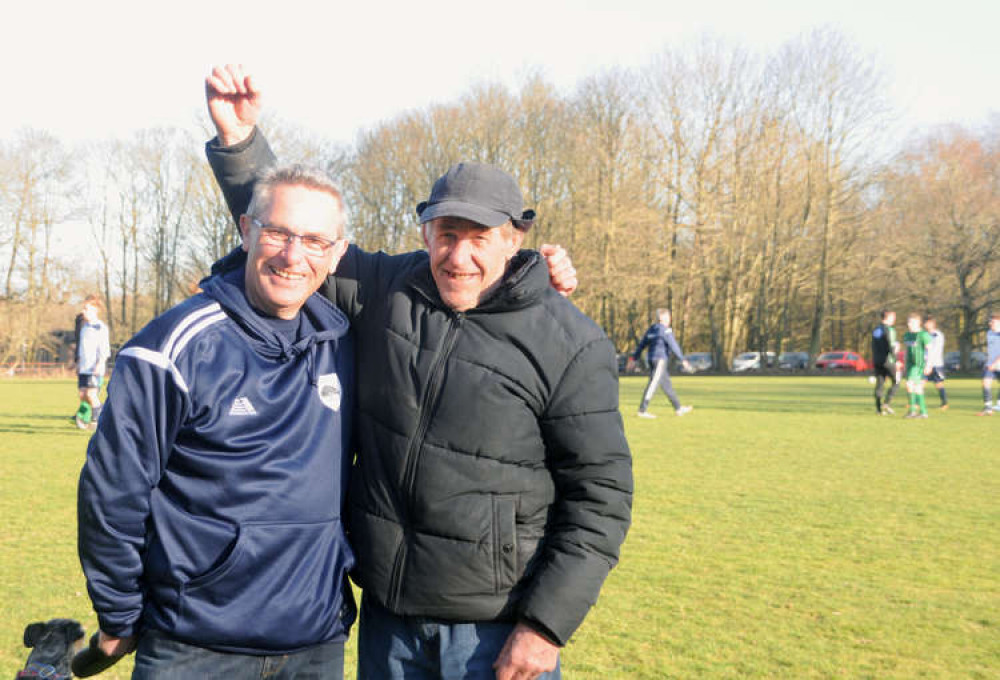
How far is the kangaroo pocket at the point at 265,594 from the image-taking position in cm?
236

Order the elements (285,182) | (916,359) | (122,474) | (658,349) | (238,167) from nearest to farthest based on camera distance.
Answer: (122,474), (285,182), (238,167), (658,349), (916,359)

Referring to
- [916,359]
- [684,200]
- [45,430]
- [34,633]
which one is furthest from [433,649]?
[684,200]

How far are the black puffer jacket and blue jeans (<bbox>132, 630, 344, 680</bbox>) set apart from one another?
11.7 inches

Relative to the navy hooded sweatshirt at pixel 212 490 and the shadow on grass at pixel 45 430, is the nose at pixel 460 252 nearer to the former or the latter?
the navy hooded sweatshirt at pixel 212 490

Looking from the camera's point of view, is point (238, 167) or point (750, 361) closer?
point (238, 167)

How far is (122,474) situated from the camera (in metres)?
2.28

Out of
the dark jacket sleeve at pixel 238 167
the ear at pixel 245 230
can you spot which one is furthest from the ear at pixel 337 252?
the dark jacket sleeve at pixel 238 167

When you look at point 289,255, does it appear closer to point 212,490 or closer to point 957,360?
point 212,490

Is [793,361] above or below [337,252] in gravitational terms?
below

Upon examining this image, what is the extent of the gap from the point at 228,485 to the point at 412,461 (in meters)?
0.49

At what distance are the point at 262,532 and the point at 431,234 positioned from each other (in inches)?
37.3

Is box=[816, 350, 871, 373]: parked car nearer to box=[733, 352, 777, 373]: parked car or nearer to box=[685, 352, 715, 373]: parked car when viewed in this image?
box=[733, 352, 777, 373]: parked car

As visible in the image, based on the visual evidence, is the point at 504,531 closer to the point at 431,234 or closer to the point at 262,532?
the point at 262,532

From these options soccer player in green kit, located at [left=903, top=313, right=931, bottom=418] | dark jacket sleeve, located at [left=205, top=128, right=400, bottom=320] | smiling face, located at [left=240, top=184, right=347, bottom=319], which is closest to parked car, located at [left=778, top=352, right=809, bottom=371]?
soccer player in green kit, located at [left=903, top=313, right=931, bottom=418]
